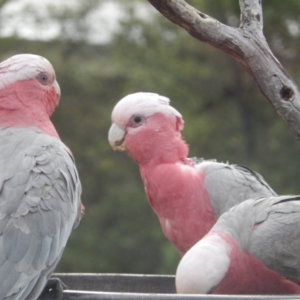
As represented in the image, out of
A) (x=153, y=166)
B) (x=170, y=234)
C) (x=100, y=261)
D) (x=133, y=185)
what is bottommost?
(x=100, y=261)

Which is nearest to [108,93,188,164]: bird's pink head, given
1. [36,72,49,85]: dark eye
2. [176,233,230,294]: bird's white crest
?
[36,72,49,85]: dark eye

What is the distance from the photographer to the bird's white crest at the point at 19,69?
284cm

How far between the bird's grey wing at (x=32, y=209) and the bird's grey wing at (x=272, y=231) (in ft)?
2.19

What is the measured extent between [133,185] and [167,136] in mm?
5892

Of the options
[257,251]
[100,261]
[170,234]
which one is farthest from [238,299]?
[100,261]

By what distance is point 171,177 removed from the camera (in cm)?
324

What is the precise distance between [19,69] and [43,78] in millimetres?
121

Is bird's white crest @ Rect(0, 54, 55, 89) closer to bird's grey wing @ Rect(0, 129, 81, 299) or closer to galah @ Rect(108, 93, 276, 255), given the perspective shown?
bird's grey wing @ Rect(0, 129, 81, 299)

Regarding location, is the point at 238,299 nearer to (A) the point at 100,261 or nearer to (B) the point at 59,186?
(B) the point at 59,186

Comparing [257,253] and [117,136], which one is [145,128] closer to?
[117,136]

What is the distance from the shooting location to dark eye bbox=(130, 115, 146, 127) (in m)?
3.23

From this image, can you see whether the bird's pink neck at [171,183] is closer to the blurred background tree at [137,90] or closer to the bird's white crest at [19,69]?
the bird's white crest at [19,69]

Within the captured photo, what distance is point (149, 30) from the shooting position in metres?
8.88

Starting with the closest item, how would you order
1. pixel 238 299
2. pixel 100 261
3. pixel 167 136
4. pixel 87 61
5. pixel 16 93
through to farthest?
1. pixel 238 299
2. pixel 16 93
3. pixel 167 136
4. pixel 100 261
5. pixel 87 61
